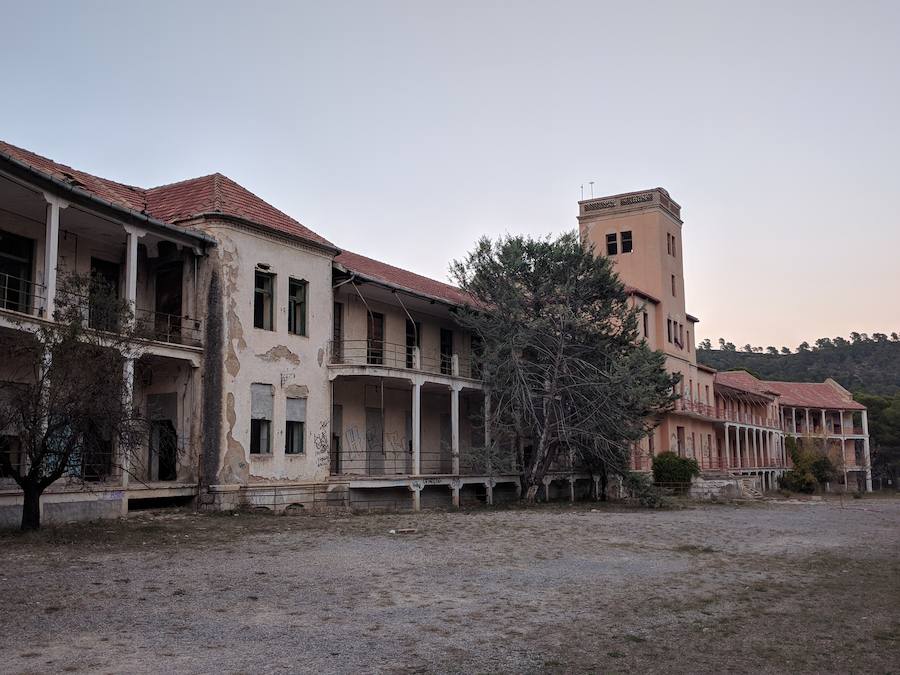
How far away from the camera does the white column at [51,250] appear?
16.0 metres

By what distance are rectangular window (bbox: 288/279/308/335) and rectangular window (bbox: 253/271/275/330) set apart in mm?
643

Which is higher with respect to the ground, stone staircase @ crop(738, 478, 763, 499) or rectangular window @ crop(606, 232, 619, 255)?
rectangular window @ crop(606, 232, 619, 255)

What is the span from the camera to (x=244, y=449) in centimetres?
2009

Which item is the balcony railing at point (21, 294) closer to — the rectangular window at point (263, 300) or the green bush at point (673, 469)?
the rectangular window at point (263, 300)

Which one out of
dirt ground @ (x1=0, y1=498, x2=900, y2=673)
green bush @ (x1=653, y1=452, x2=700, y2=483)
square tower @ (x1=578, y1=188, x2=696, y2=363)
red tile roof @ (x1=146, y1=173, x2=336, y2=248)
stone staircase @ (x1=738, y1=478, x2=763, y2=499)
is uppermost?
square tower @ (x1=578, y1=188, x2=696, y2=363)

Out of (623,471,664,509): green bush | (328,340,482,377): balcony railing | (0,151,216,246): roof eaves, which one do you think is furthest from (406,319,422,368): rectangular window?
(0,151,216,246): roof eaves

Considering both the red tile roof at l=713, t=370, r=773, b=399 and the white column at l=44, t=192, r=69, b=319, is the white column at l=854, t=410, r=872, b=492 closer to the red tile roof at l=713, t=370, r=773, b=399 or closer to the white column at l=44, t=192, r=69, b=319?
the red tile roof at l=713, t=370, r=773, b=399

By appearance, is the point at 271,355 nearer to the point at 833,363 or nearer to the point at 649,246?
the point at 649,246

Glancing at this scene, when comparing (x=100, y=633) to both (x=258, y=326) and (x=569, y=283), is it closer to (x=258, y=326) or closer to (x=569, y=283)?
(x=258, y=326)

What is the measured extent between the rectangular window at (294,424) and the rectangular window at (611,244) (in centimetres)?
2370

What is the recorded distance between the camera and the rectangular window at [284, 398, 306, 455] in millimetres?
21606

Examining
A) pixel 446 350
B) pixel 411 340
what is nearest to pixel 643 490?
pixel 446 350

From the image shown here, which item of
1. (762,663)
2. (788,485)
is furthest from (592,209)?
(762,663)

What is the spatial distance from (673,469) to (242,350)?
2141 centimetres
